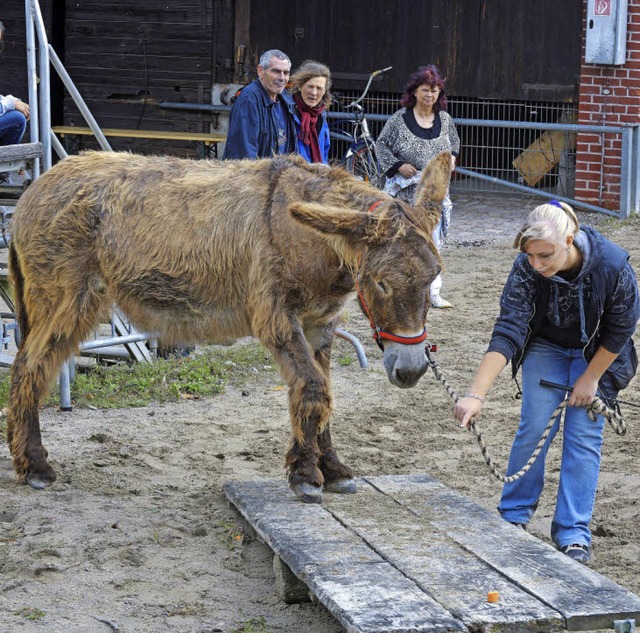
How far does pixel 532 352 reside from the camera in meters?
5.02

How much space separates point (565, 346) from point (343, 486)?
127cm

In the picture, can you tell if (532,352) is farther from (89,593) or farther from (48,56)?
(48,56)

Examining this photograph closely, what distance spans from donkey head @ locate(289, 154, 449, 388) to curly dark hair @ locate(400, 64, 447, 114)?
4.41 m

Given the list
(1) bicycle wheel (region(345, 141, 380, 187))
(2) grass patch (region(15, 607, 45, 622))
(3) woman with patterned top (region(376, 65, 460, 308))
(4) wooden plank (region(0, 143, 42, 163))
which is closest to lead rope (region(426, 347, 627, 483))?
(2) grass patch (region(15, 607, 45, 622))

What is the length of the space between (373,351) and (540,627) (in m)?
4.75

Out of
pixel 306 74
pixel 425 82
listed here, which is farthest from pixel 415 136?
pixel 306 74

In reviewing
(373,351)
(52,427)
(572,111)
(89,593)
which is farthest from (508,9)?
(89,593)

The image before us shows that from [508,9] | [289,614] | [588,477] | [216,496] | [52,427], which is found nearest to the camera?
[289,614]

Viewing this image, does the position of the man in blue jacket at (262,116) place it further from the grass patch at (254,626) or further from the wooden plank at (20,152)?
the grass patch at (254,626)

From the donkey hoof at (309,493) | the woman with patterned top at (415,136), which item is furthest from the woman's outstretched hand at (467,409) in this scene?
the woman with patterned top at (415,136)

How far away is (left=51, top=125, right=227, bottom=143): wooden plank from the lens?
49.5ft

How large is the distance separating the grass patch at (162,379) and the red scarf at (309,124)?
159 centimetres

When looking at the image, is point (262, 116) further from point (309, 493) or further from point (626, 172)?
point (626, 172)

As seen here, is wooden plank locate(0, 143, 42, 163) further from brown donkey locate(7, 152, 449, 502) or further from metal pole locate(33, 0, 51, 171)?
brown donkey locate(7, 152, 449, 502)
